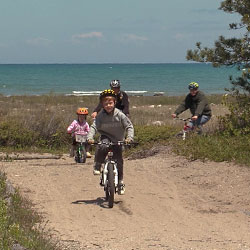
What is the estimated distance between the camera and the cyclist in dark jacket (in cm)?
1586

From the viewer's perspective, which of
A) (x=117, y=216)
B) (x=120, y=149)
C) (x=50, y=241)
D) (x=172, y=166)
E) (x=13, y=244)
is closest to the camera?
(x=13, y=244)

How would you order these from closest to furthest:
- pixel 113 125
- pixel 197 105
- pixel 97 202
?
pixel 113 125, pixel 97 202, pixel 197 105

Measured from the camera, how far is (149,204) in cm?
1033

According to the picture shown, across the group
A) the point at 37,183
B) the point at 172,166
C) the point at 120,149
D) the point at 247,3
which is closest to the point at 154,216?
the point at 120,149

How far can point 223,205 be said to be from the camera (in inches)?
412

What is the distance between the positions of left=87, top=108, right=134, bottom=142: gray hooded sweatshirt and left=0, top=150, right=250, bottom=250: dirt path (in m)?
1.09

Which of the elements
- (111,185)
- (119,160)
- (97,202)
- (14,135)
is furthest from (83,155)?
(111,185)

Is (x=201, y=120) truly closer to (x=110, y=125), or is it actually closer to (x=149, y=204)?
(x=149, y=204)

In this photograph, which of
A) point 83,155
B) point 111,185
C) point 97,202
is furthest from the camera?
point 83,155

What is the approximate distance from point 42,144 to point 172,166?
5.46 m

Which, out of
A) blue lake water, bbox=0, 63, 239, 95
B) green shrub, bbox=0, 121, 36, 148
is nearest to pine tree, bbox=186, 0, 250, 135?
green shrub, bbox=0, 121, 36, 148

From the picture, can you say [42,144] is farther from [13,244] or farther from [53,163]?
[13,244]

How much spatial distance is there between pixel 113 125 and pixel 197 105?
241 inches

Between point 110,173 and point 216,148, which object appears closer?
point 110,173
